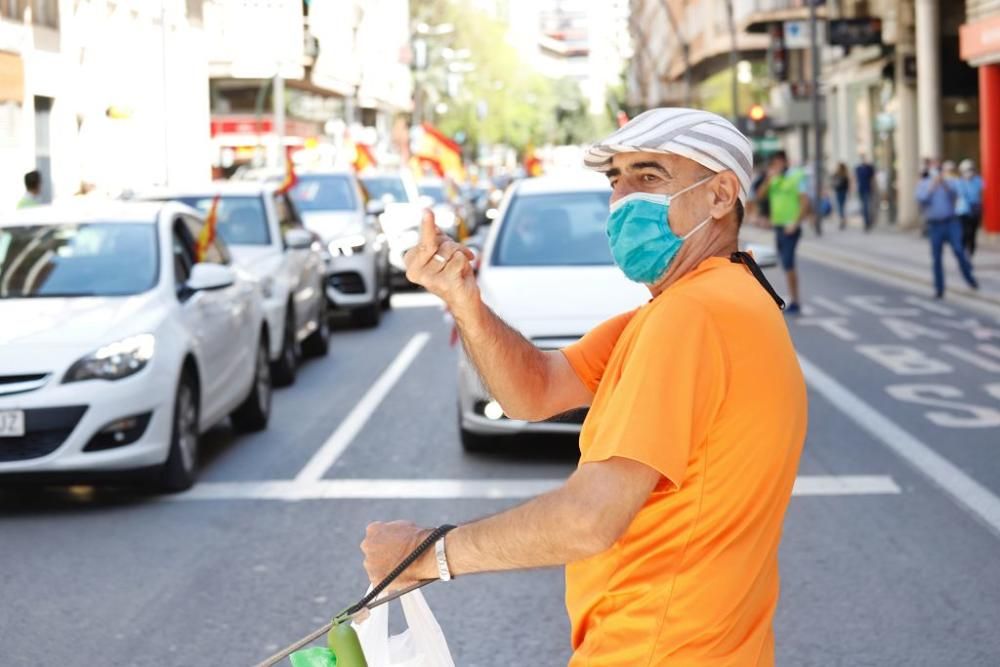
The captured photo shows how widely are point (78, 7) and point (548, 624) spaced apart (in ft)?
105

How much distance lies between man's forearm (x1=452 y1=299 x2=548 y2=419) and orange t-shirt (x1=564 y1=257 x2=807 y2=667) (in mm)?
466

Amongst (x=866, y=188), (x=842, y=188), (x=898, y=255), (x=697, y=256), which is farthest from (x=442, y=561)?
(x=842, y=188)

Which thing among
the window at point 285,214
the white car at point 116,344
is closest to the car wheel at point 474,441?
the white car at point 116,344

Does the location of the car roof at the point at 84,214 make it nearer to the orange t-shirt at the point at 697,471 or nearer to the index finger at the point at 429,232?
the index finger at the point at 429,232

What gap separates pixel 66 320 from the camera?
926cm

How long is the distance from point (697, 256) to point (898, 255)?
3095 cm

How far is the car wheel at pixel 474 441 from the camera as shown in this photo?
34.7 feet

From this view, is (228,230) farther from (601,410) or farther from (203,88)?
(203,88)

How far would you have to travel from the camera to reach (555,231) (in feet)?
38.7

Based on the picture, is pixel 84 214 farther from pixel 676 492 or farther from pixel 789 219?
pixel 789 219

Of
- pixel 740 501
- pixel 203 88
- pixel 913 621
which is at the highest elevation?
pixel 203 88

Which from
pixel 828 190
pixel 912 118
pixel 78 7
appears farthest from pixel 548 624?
pixel 828 190

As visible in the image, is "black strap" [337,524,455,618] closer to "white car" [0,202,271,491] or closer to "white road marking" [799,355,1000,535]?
"white road marking" [799,355,1000,535]

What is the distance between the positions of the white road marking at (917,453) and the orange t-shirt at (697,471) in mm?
5647
